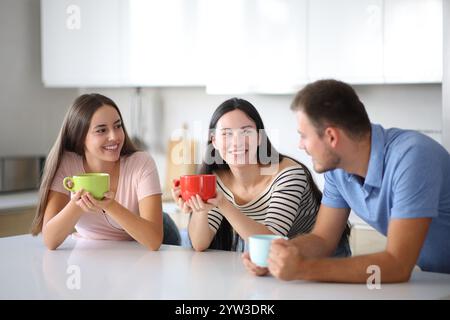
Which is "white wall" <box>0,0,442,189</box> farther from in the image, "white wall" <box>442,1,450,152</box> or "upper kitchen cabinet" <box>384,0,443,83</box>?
"white wall" <box>442,1,450,152</box>

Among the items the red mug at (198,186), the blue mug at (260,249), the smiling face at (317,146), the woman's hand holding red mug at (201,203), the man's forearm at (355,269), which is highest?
the smiling face at (317,146)

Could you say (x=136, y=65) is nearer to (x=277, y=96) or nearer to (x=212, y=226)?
(x=277, y=96)

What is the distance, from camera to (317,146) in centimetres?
194

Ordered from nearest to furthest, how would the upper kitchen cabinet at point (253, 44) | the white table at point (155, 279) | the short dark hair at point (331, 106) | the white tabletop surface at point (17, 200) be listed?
the white table at point (155, 279) < the short dark hair at point (331, 106) < the upper kitchen cabinet at point (253, 44) < the white tabletop surface at point (17, 200)

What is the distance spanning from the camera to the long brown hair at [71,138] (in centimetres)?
259

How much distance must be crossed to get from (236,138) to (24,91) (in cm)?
257

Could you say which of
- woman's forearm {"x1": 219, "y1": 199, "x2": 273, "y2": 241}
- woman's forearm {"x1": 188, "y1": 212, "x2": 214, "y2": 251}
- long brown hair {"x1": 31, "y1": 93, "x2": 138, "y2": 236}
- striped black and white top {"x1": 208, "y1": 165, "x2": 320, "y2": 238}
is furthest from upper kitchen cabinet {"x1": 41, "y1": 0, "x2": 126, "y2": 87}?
woman's forearm {"x1": 219, "y1": 199, "x2": 273, "y2": 241}

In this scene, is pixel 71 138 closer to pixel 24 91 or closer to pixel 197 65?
pixel 197 65

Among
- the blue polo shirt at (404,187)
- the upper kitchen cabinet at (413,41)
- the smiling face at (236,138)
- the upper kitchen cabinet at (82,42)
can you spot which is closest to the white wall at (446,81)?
the upper kitchen cabinet at (413,41)

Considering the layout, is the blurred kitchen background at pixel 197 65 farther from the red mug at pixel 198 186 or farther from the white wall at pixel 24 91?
the red mug at pixel 198 186

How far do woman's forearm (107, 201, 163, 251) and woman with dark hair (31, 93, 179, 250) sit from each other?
0.08m

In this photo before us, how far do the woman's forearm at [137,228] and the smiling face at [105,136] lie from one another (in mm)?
290

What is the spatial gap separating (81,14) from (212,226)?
101 inches

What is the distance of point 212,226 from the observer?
8.10 feet
